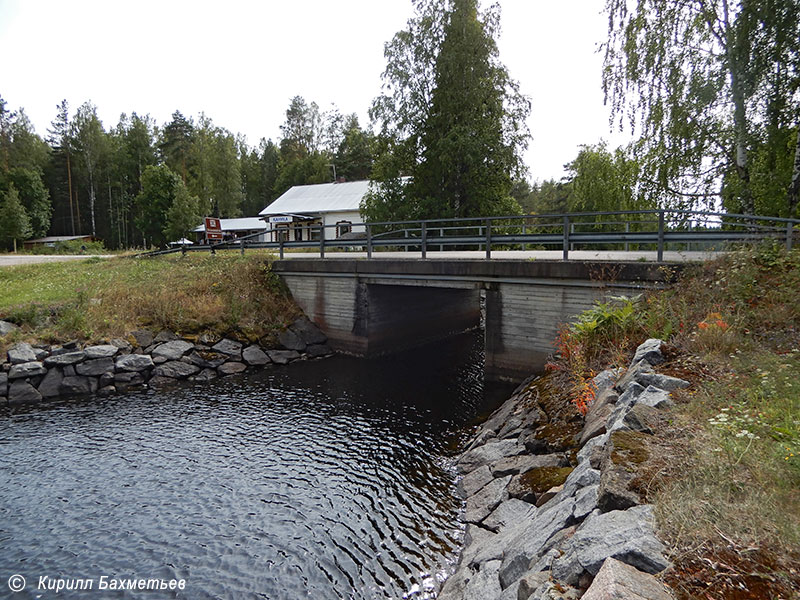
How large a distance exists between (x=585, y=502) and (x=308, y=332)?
15.2 meters

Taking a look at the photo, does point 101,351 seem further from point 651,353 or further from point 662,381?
point 662,381

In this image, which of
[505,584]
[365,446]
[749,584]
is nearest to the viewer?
[749,584]

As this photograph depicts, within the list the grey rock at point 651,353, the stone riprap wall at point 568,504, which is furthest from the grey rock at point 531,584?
the grey rock at point 651,353

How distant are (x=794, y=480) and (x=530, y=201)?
69566 mm

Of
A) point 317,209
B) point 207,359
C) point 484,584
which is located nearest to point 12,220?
point 317,209

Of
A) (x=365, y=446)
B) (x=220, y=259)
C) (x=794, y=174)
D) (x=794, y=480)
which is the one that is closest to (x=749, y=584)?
(x=794, y=480)

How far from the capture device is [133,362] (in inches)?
590

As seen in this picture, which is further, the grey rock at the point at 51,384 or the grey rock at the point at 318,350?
the grey rock at the point at 318,350

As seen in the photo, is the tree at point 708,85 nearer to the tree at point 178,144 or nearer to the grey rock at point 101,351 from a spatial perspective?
the grey rock at point 101,351

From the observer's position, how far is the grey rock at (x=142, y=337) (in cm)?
1585

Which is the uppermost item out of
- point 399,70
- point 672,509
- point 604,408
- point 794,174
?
point 399,70

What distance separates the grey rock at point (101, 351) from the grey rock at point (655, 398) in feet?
48.8

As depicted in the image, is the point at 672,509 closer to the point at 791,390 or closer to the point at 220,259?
the point at 791,390

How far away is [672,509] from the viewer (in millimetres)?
3408
